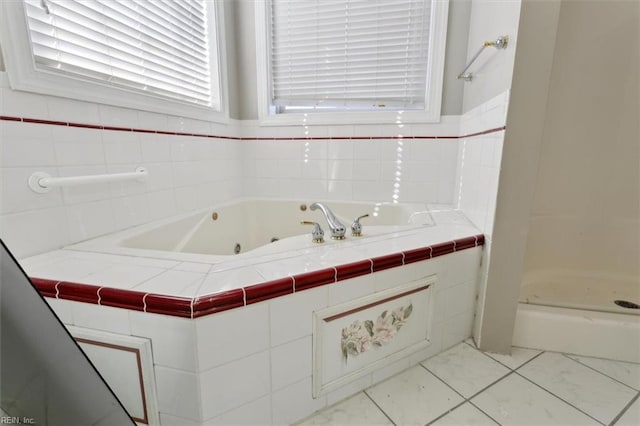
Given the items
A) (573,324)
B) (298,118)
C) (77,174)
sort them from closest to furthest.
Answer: (77,174)
(573,324)
(298,118)

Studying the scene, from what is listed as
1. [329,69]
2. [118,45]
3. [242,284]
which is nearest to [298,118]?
[329,69]

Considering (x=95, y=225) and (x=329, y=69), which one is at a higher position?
(x=329, y=69)

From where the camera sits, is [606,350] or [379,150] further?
[379,150]

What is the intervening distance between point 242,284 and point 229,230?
42.9 inches

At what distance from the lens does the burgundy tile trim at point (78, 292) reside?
27.2 inches

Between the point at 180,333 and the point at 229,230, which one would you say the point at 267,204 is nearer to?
the point at 229,230

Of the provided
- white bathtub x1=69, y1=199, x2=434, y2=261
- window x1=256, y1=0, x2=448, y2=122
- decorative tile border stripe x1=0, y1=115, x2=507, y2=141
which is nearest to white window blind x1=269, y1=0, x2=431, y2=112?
window x1=256, y1=0, x2=448, y2=122

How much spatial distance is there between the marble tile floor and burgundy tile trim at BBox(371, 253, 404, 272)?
436mm

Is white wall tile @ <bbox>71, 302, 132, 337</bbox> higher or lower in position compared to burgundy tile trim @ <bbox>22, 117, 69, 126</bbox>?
lower

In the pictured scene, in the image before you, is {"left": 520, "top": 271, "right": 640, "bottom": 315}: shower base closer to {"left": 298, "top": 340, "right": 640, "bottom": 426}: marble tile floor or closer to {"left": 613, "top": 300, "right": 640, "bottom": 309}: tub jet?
{"left": 613, "top": 300, "right": 640, "bottom": 309}: tub jet

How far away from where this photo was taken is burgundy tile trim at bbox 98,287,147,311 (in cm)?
67

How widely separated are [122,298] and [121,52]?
3.45 ft

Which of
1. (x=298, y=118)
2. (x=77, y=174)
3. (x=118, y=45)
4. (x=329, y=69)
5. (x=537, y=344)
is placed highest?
(x=329, y=69)

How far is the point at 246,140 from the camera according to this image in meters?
1.98
